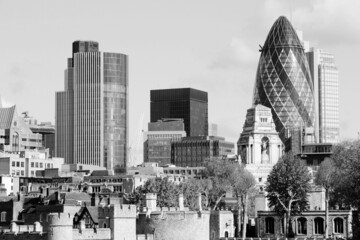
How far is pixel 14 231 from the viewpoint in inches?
5502

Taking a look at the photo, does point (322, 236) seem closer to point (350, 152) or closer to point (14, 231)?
point (350, 152)

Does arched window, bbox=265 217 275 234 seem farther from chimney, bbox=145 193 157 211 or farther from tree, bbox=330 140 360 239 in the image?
chimney, bbox=145 193 157 211

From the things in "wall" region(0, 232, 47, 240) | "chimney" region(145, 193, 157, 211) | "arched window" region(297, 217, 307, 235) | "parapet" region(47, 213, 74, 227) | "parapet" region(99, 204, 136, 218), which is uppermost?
"chimney" region(145, 193, 157, 211)

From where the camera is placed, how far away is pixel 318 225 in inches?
6594

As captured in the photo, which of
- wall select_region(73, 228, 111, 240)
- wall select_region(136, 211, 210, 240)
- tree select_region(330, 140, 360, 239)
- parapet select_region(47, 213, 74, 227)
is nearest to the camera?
parapet select_region(47, 213, 74, 227)

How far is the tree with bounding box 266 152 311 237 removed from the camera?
16950cm

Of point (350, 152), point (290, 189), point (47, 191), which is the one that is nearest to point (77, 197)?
point (47, 191)

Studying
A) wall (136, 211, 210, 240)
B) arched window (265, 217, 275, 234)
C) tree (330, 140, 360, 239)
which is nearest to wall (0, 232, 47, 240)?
wall (136, 211, 210, 240)

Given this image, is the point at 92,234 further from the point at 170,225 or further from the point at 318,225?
the point at 318,225

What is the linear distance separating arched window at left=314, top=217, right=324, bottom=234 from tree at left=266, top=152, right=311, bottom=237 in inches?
105

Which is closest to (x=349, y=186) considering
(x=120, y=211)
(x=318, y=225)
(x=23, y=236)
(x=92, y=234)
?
(x=318, y=225)

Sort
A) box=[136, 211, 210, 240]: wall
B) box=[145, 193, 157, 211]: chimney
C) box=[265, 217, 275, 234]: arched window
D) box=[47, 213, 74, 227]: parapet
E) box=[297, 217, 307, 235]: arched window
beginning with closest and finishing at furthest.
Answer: box=[47, 213, 74, 227]: parapet < box=[136, 211, 210, 240]: wall < box=[145, 193, 157, 211]: chimney < box=[297, 217, 307, 235]: arched window < box=[265, 217, 275, 234]: arched window

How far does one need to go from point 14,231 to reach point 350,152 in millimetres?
69226

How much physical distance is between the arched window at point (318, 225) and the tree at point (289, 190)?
2.67 m
